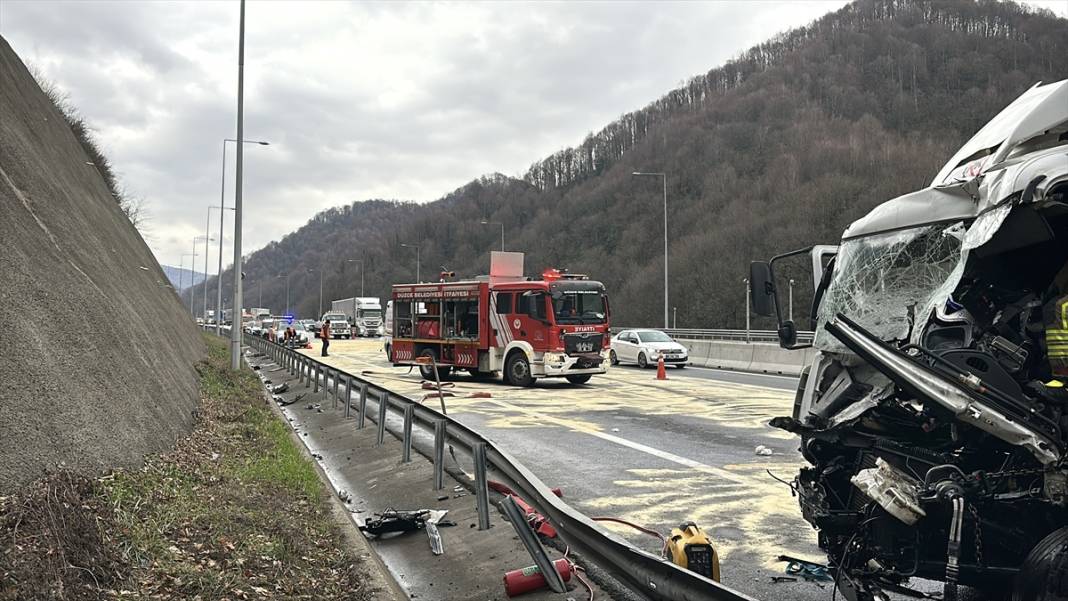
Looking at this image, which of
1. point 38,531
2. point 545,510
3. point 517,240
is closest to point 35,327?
point 38,531

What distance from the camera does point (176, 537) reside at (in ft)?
18.4

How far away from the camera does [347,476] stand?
10.6m

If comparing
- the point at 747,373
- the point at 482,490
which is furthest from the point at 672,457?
the point at 747,373

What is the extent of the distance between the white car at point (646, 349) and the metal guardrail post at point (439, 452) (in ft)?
71.5

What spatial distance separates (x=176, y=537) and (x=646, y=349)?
26.0 meters

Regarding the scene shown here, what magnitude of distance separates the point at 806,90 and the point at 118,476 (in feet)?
332

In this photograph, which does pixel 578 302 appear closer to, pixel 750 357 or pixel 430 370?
pixel 430 370

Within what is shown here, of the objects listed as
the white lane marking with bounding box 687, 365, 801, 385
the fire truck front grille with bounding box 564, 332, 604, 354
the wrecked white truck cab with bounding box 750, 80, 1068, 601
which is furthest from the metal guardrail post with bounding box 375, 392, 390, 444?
the white lane marking with bounding box 687, 365, 801, 385

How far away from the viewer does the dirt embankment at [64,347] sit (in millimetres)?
5988

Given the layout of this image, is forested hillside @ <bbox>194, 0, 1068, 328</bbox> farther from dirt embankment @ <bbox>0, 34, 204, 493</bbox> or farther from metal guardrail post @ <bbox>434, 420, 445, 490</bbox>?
metal guardrail post @ <bbox>434, 420, 445, 490</bbox>

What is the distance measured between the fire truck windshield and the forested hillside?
4062 centimetres

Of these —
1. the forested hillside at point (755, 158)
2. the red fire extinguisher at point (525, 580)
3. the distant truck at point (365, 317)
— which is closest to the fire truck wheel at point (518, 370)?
the red fire extinguisher at point (525, 580)

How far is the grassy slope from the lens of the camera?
174 inches

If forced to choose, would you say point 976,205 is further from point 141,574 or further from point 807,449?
point 141,574
